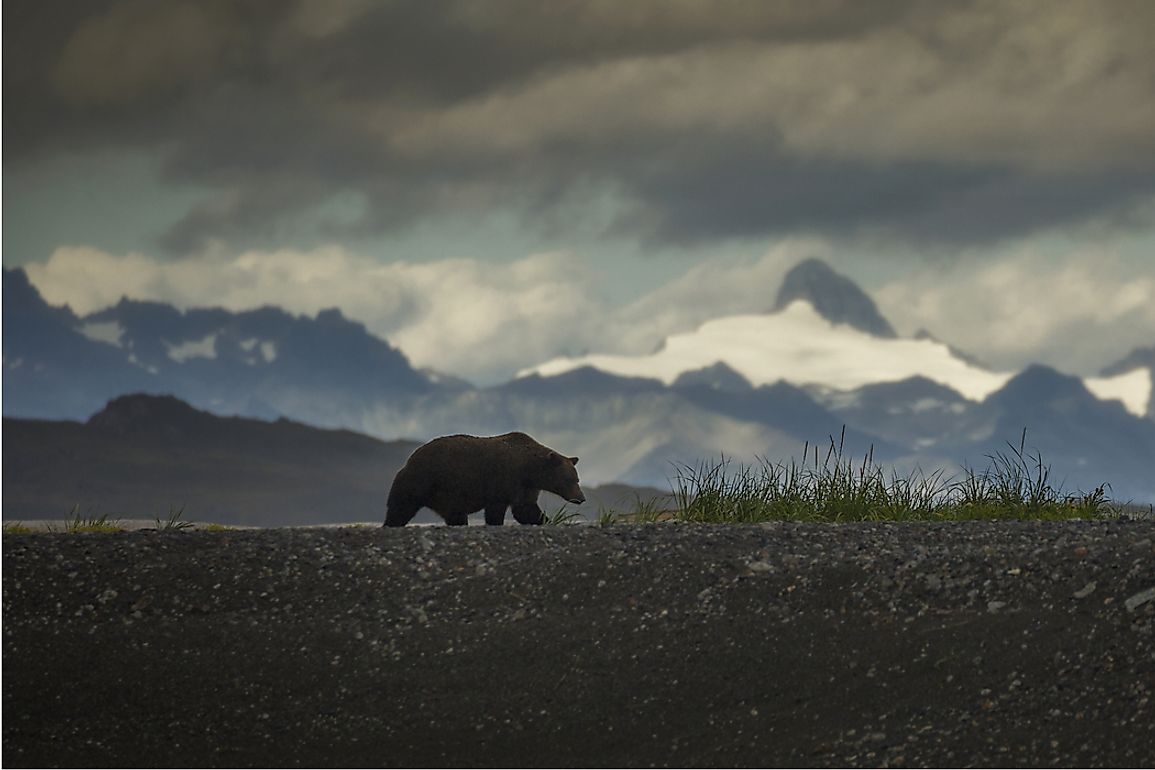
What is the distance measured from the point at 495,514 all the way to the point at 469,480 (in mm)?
412

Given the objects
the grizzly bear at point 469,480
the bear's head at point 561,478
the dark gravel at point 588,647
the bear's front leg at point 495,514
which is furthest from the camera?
the bear's head at point 561,478

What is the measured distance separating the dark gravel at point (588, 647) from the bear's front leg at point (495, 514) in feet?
3.61

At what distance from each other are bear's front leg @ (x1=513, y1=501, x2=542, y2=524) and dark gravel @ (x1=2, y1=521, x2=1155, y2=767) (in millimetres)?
1184

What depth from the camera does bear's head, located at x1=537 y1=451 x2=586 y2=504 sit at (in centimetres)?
1062

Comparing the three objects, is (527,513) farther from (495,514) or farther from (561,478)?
(561,478)

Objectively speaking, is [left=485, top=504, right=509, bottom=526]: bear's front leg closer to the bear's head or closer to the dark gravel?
the bear's head

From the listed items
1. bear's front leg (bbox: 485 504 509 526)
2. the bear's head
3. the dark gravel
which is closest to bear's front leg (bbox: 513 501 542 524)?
bear's front leg (bbox: 485 504 509 526)

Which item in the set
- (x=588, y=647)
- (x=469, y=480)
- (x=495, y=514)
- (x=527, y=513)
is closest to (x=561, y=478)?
(x=527, y=513)

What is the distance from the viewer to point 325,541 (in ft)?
30.3

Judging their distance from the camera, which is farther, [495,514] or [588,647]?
[495,514]

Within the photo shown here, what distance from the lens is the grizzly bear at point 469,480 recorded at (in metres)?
10.2

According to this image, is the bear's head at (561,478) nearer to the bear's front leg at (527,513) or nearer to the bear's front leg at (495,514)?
the bear's front leg at (527,513)

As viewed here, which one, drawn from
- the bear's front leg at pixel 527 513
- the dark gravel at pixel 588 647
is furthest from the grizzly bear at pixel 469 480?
the dark gravel at pixel 588 647

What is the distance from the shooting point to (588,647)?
792 cm
